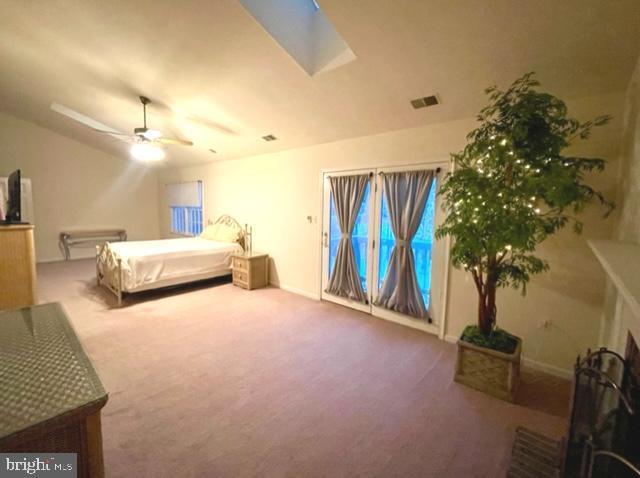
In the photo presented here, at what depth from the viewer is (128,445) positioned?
1.67m

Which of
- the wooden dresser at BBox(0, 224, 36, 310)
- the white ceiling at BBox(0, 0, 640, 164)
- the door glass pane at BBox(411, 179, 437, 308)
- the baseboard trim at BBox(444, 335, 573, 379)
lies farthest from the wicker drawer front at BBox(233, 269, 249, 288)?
the baseboard trim at BBox(444, 335, 573, 379)

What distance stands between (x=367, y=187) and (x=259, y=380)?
8.04 feet

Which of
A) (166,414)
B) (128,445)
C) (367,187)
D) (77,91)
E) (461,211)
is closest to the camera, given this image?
(128,445)

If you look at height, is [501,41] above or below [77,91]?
below

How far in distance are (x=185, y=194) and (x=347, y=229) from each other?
15.7 ft

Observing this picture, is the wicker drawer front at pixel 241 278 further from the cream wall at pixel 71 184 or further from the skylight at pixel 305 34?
the cream wall at pixel 71 184

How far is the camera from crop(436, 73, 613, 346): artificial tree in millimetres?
1769

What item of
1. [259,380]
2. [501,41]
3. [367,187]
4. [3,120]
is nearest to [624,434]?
[259,380]

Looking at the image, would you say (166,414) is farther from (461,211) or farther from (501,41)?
(501,41)

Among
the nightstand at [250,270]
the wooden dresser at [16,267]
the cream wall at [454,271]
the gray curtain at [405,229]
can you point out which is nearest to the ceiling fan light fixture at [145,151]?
the wooden dresser at [16,267]

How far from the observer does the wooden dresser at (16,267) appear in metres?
2.53

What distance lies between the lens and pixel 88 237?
6902mm

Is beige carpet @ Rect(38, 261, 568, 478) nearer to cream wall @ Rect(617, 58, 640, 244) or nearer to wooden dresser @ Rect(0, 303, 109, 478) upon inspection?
wooden dresser @ Rect(0, 303, 109, 478)

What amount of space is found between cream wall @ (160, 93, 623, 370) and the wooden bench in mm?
3662
